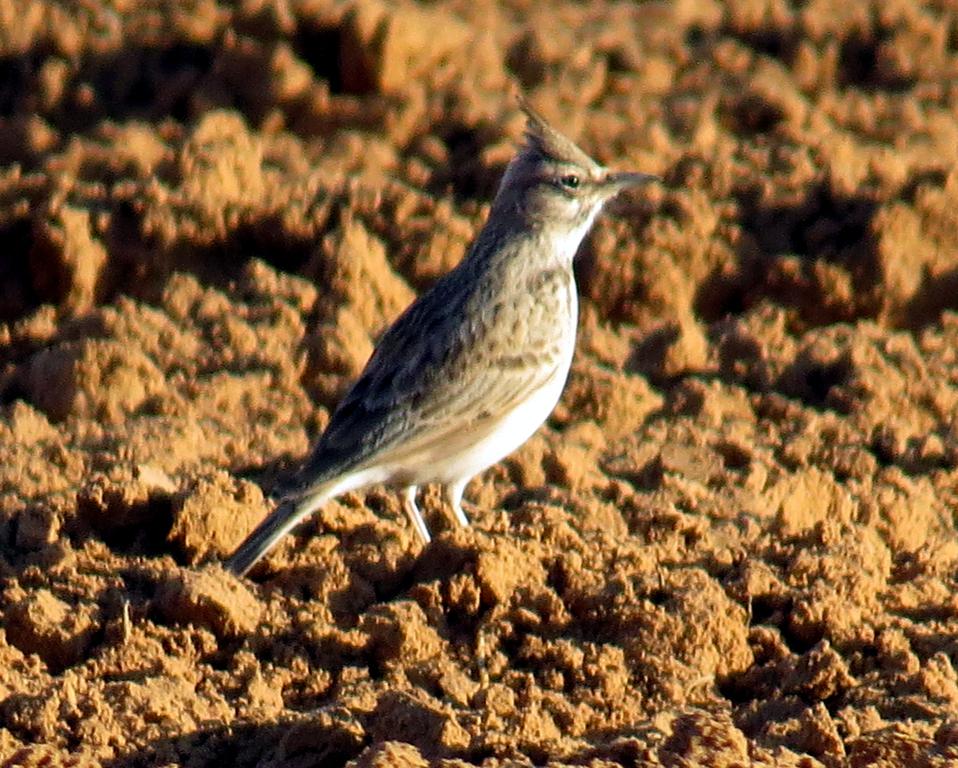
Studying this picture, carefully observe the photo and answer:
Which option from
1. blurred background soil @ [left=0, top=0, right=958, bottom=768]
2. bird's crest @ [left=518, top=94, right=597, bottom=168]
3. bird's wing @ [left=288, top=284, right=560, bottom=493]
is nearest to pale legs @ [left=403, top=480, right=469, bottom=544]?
blurred background soil @ [left=0, top=0, right=958, bottom=768]

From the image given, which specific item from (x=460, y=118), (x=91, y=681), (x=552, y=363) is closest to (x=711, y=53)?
(x=460, y=118)

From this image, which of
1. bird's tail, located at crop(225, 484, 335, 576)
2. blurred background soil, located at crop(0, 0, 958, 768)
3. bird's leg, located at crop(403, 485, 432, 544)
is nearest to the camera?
blurred background soil, located at crop(0, 0, 958, 768)

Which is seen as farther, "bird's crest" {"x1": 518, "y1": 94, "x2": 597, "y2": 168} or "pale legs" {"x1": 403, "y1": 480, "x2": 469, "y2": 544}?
"bird's crest" {"x1": 518, "y1": 94, "x2": 597, "y2": 168}

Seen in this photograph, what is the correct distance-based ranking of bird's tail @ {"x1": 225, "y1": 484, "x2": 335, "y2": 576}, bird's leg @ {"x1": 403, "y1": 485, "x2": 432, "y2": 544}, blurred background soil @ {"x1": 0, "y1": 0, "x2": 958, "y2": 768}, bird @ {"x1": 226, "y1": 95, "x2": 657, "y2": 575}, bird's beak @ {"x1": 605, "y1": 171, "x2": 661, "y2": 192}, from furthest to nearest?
1. bird's beak @ {"x1": 605, "y1": 171, "x2": 661, "y2": 192}
2. bird's leg @ {"x1": 403, "y1": 485, "x2": 432, "y2": 544}
3. bird @ {"x1": 226, "y1": 95, "x2": 657, "y2": 575}
4. bird's tail @ {"x1": 225, "y1": 484, "x2": 335, "y2": 576}
5. blurred background soil @ {"x1": 0, "y1": 0, "x2": 958, "y2": 768}

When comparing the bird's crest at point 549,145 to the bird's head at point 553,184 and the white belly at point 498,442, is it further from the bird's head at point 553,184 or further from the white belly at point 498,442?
the white belly at point 498,442

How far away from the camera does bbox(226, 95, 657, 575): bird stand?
27.9ft

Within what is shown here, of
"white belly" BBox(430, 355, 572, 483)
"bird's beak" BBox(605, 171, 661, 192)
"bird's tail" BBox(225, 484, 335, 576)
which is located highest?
"bird's beak" BBox(605, 171, 661, 192)

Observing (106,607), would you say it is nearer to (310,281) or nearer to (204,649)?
(204,649)

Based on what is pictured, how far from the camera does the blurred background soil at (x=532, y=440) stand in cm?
713

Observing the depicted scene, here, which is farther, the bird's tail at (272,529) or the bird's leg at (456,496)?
the bird's leg at (456,496)

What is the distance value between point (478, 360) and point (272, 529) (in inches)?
54.9

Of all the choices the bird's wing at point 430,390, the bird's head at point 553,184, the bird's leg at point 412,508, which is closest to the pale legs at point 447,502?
the bird's leg at point 412,508

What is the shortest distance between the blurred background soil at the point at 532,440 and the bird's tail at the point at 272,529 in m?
0.12

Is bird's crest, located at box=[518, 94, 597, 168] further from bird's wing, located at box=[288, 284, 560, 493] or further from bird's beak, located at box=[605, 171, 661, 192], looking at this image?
bird's wing, located at box=[288, 284, 560, 493]
